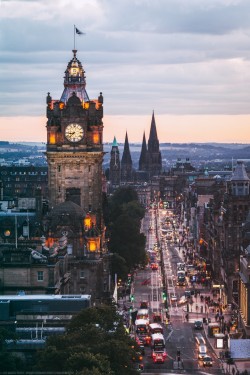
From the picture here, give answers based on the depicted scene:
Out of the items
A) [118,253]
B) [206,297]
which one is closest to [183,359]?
[206,297]

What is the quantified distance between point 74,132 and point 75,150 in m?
2.21

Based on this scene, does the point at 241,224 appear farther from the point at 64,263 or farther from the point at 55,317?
the point at 55,317

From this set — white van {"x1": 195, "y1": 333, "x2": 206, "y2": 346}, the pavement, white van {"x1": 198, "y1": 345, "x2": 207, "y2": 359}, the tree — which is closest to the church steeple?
the pavement

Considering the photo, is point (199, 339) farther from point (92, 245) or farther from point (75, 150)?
point (75, 150)

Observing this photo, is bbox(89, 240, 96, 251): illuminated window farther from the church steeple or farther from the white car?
the church steeple

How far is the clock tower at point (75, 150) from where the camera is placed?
157m

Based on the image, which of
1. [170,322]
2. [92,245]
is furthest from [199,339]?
[92,245]

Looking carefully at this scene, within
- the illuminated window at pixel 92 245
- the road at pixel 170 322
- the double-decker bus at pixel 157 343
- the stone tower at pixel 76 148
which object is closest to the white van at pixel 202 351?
the road at pixel 170 322

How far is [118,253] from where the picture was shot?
587 ft

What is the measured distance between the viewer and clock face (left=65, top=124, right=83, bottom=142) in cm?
15750

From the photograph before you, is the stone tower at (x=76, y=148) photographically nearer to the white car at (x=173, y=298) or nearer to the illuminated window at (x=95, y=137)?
the illuminated window at (x=95, y=137)

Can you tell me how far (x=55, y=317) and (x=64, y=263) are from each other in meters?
25.3

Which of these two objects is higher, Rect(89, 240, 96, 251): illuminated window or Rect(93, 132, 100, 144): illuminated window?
Rect(93, 132, 100, 144): illuminated window

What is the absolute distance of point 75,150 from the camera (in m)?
157
